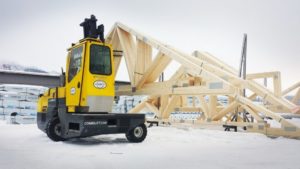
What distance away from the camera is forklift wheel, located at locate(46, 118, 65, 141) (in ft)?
29.4

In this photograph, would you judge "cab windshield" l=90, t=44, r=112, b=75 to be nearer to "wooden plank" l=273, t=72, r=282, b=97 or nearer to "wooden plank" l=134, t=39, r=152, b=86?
"wooden plank" l=134, t=39, r=152, b=86

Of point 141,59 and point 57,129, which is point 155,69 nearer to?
point 141,59

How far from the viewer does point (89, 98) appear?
8.42 metres

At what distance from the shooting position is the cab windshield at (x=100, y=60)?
337 inches

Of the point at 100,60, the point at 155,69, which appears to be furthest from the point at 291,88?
the point at 100,60

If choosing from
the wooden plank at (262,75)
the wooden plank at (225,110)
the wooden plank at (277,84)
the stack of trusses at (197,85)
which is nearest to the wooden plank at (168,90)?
the stack of trusses at (197,85)

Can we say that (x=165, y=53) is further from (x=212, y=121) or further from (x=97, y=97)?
(x=97, y=97)

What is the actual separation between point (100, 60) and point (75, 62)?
77 centimetres

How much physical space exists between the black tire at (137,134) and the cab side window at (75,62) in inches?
87.2

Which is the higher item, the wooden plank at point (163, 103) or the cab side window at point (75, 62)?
the cab side window at point (75, 62)

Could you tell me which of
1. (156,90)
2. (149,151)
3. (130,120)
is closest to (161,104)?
(156,90)

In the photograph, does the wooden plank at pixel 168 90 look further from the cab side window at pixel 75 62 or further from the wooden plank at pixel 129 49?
the cab side window at pixel 75 62

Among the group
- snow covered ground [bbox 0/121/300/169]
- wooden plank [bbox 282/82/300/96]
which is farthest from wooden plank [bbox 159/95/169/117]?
wooden plank [bbox 282/82/300/96]

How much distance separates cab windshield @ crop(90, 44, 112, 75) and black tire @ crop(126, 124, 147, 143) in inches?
68.7
